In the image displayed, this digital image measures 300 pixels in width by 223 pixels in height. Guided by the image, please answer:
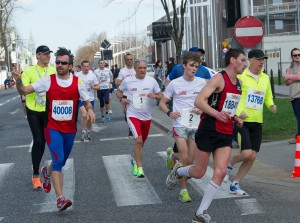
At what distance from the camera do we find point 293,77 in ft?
A: 42.0

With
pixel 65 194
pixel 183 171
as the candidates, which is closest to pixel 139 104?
pixel 65 194

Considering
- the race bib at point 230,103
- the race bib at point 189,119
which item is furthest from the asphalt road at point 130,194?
the race bib at point 230,103

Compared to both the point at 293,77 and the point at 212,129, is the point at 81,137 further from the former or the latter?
the point at 212,129

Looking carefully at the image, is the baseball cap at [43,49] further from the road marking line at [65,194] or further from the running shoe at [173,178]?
the running shoe at [173,178]

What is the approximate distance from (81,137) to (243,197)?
9441 mm

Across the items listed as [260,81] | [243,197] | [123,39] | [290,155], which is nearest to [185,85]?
[260,81]

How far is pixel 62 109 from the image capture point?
27.6 ft

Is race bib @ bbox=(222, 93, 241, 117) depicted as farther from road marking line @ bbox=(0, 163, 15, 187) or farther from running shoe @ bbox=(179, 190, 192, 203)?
road marking line @ bbox=(0, 163, 15, 187)

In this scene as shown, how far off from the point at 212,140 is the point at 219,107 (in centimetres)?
35

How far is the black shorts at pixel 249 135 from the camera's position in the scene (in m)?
9.02

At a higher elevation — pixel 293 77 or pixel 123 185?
pixel 293 77

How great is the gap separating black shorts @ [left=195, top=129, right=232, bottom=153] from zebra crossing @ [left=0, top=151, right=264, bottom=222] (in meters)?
0.87

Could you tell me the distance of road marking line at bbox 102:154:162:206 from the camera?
880 cm

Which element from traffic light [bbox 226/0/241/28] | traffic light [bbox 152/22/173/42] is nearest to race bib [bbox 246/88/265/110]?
traffic light [bbox 226/0/241/28]
